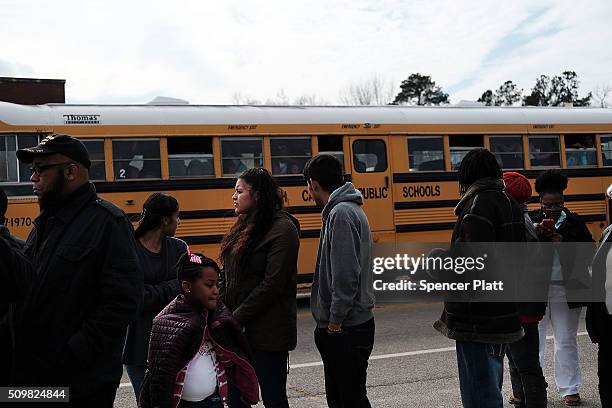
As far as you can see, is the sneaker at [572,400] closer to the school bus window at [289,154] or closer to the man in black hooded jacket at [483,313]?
the man in black hooded jacket at [483,313]

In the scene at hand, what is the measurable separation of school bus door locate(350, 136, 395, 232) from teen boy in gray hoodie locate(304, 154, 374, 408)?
7544mm

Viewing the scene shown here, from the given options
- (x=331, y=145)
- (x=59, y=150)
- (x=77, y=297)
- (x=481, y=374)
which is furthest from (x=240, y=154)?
(x=77, y=297)

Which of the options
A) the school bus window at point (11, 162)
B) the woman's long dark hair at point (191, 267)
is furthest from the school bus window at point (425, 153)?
the woman's long dark hair at point (191, 267)

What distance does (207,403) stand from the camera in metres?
3.48

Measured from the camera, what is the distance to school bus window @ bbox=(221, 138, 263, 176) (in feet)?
36.3

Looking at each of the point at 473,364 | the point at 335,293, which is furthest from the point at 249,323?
the point at 473,364

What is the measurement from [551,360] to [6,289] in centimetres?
590

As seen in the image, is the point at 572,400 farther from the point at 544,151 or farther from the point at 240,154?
the point at 544,151

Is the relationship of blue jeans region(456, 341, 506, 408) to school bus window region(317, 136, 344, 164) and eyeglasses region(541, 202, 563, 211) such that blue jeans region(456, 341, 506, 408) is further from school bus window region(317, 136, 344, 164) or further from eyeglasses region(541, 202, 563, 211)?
school bus window region(317, 136, 344, 164)

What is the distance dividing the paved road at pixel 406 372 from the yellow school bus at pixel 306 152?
7.76ft

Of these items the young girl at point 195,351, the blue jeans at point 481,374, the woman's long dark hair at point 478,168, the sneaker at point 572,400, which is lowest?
the sneaker at point 572,400

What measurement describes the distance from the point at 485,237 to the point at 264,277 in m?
1.24

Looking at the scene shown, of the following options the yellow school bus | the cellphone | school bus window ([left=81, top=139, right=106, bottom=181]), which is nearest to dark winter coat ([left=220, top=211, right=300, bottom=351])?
the cellphone

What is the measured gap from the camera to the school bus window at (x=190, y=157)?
10781mm
